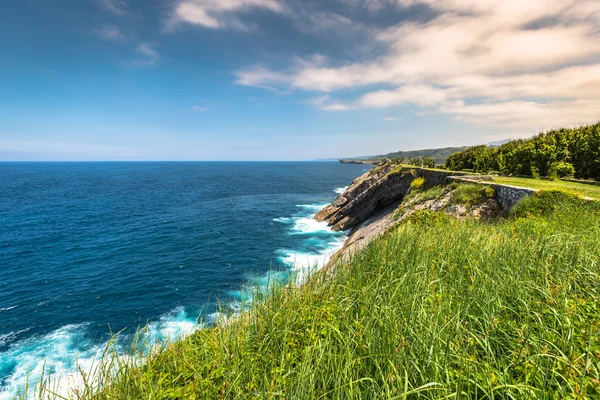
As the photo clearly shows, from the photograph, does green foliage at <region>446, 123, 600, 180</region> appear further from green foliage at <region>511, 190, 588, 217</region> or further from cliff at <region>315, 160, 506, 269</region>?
green foliage at <region>511, 190, 588, 217</region>

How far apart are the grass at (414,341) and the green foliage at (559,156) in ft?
91.6

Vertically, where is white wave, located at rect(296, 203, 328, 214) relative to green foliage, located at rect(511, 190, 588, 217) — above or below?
below

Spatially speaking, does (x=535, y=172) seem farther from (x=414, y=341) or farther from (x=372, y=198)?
(x=414, y=341)

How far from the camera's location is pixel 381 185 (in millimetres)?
46094

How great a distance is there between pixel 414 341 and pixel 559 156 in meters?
38.3

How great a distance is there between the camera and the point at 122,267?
29.4 m

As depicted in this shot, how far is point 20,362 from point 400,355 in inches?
991

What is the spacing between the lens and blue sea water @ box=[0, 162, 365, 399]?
18.1 metres

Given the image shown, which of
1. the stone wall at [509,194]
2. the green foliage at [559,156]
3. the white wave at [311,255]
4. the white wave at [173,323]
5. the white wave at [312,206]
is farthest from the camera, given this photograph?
the white wave at [312,206]

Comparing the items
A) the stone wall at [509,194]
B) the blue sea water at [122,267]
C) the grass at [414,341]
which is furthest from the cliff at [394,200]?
the grass at [414,341]

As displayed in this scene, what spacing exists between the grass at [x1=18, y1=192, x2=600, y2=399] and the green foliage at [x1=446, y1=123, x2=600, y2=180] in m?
27.9

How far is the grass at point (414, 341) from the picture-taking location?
3148 mm

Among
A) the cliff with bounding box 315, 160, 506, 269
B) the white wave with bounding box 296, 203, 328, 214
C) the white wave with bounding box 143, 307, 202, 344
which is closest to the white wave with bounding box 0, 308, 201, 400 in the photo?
the white wave with bounding box 143, 307, 202, 344

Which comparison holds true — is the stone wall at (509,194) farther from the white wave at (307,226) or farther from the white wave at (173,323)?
the white wave at (173,323)
